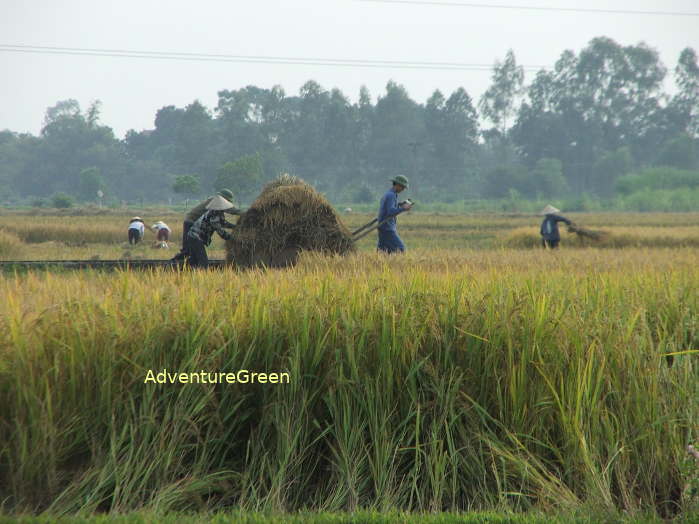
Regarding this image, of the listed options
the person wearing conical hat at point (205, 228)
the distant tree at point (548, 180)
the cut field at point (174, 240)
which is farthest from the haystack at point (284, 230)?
the distant tree at point (548, 180)

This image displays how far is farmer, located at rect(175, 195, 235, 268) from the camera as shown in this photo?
1054 centimetres

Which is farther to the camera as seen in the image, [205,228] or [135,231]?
[135,231]

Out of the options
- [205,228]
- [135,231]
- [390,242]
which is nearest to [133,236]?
[135,231]

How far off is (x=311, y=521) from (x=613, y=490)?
1.85m

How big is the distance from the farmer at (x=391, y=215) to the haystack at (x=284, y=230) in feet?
3.94

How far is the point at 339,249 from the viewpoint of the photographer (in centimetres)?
1036

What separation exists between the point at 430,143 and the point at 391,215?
82.9m

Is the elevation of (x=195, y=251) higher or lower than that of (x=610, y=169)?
lower

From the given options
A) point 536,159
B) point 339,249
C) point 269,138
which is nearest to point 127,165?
point 269,138

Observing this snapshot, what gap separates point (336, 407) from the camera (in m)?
4.16

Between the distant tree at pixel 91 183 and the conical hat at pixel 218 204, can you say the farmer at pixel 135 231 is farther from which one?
the distant tree at pixel 91 183

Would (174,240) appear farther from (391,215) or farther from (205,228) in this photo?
(391,215)

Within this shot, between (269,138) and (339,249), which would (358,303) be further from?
(269,138)

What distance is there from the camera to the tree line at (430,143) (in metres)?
85.9
